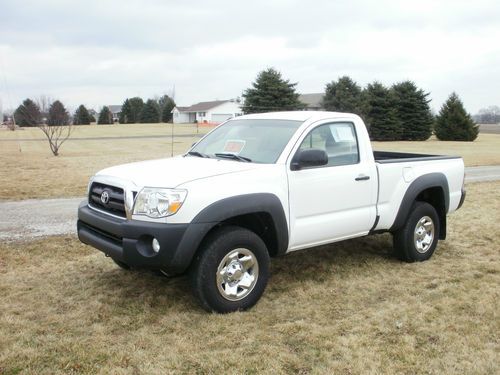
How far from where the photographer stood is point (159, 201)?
14.2 ft

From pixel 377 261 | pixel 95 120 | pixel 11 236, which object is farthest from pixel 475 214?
pixel 95 120

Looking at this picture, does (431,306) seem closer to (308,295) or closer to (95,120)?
(308,295)

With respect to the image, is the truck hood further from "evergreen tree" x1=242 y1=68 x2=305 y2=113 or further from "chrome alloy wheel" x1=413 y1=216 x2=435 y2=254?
"evergreen tree" x1=242 y1=68 x2=305 y2=113

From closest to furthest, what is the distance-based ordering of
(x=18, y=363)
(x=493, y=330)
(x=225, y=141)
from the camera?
(x=18, y=363) < (x=493, y=330) < (x=225, y=141)

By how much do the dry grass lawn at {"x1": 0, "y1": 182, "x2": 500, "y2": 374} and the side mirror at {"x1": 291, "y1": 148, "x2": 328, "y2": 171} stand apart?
4.38 feet

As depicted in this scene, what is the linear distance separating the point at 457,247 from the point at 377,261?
1.48m

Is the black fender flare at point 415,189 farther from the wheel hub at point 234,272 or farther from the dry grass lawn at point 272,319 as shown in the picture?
the wheel hub at point 234,272

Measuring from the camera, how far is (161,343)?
404 centimetres

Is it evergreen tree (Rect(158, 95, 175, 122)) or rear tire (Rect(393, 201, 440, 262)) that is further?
evergreen tree (Rect(158, 95, 175, 122))

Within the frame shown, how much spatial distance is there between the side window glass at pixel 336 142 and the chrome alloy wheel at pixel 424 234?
147 cm

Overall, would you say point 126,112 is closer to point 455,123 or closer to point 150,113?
point 150,113

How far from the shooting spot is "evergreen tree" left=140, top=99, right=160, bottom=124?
8794 centimetres

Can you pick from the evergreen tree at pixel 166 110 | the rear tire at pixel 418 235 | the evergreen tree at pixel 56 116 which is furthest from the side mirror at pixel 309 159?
the evergreen tree at pixel 166 110

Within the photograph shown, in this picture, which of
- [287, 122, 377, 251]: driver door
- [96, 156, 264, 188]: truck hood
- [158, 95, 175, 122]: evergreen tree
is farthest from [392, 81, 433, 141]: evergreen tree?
[158, 95, 175, 122]: evergreen tree
